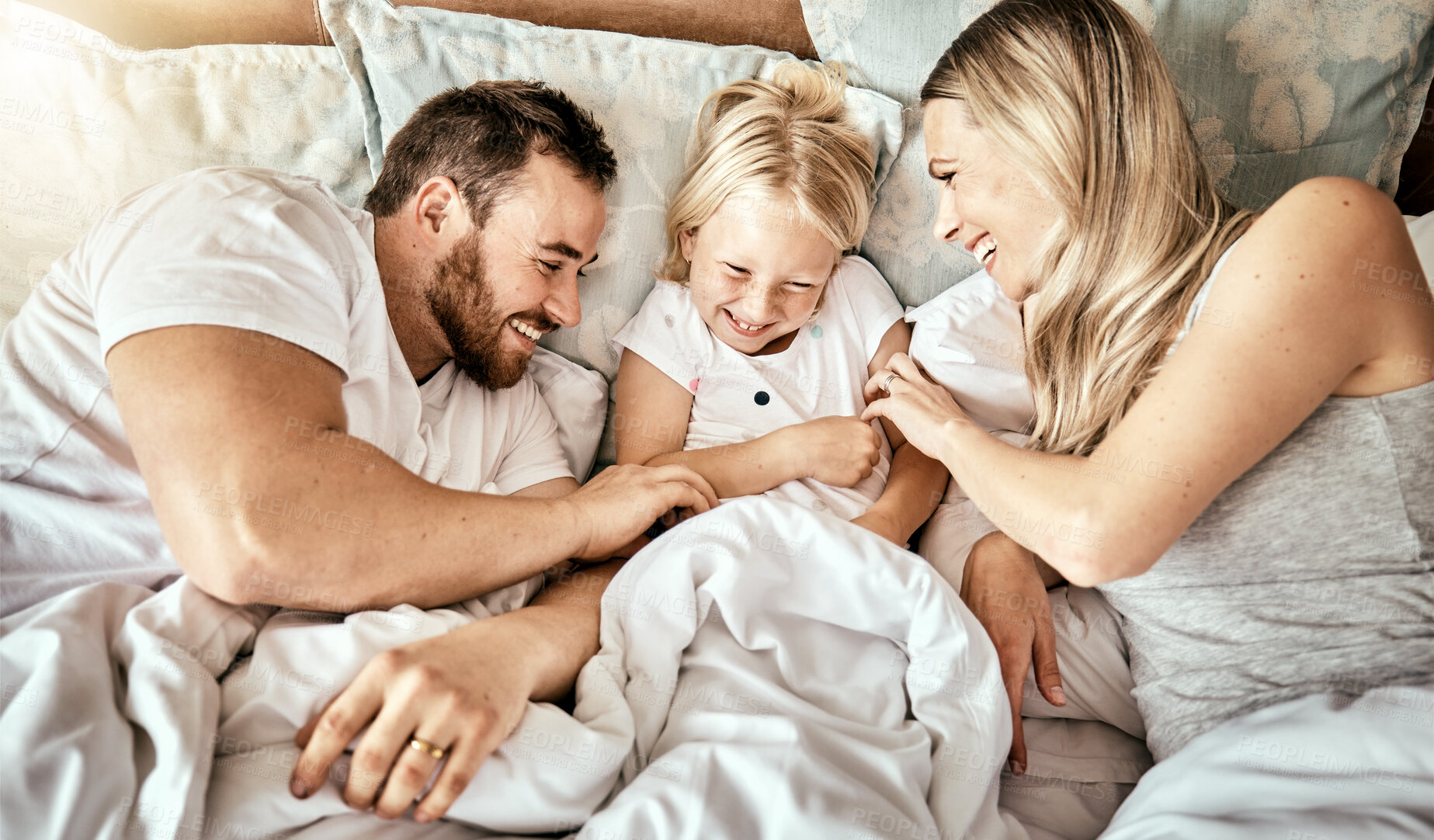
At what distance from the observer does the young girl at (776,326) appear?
1.61 metres

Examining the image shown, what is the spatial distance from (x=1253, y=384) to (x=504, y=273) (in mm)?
1195

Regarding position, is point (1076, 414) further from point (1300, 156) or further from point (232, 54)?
point (232, 54)

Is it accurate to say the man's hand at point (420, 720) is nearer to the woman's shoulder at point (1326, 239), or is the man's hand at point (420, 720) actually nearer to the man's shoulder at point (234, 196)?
the man's shoulder at point (234, 196)

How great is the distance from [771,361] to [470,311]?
65 cm

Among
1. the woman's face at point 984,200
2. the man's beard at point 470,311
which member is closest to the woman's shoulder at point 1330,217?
the woman's face at point 984,200

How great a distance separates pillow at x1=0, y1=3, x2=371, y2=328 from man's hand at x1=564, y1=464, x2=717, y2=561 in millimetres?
918

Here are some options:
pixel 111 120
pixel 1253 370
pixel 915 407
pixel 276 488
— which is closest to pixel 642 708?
pixel 276 488

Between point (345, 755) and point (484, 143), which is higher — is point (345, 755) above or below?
below

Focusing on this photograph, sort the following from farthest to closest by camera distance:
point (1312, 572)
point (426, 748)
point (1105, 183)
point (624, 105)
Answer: point (624, 105), point (1105, 183), point (1312, 572), point (426, 748)

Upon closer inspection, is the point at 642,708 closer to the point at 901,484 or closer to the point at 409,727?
the point at 409,727

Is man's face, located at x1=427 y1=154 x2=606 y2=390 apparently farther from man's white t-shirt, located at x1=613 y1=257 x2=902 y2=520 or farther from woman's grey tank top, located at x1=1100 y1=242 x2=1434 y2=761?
woman's grey tank top, located at x1=1100 y1=242 x2=1434 y2=761

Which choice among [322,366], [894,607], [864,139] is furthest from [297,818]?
[864,139]

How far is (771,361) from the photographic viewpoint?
5.86ft

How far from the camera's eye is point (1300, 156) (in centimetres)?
164
